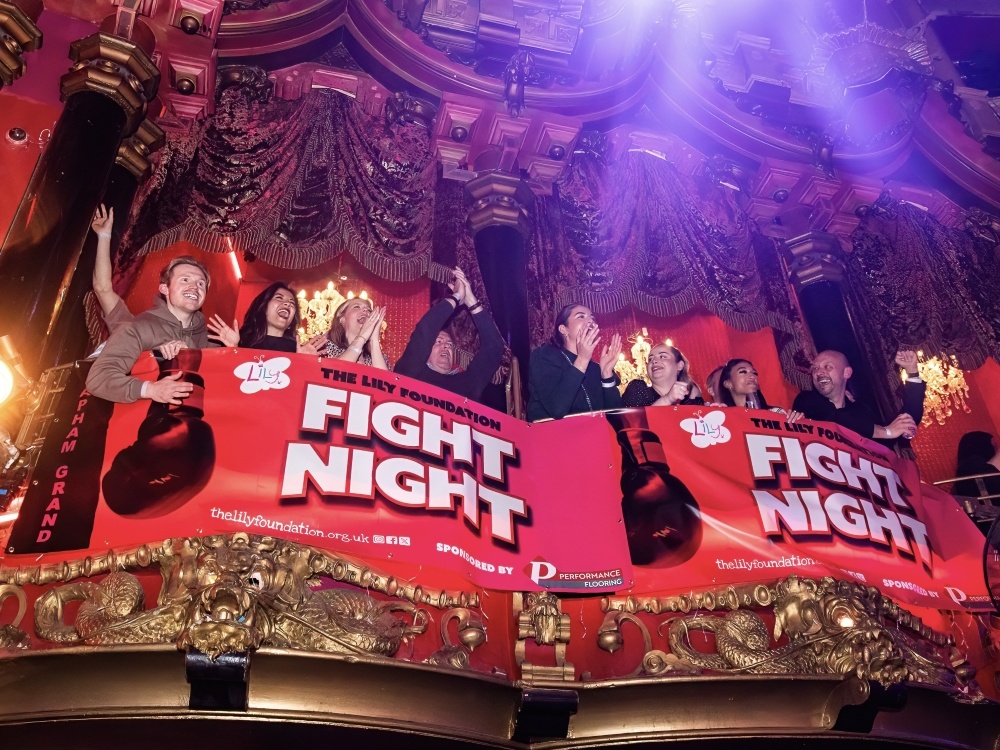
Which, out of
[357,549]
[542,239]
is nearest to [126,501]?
[357,549]

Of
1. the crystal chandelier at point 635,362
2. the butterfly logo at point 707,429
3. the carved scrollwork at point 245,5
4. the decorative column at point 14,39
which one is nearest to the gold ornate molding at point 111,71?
the decorative column at point 14,39

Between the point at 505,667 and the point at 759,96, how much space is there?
308 inches

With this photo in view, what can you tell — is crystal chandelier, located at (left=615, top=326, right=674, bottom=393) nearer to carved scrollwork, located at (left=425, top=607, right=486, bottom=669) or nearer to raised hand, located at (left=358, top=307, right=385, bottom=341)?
raised hand, located at (left=358, top=307, right=385, bottom=341)

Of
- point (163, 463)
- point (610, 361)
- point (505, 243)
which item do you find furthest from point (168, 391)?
point (505, 243)

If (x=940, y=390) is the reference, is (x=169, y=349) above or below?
below

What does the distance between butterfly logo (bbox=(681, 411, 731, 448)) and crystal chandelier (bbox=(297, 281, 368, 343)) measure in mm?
3970

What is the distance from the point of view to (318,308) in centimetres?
982

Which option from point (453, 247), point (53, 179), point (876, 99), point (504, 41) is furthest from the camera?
point (876, 99)

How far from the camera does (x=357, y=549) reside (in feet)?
19.1

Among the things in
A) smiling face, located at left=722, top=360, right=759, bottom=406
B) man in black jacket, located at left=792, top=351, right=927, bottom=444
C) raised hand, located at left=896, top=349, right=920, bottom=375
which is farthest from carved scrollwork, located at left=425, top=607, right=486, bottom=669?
raised hand, located at left=896, top=349, right=920, bottom=375

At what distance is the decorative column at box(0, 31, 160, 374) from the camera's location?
6.54 m

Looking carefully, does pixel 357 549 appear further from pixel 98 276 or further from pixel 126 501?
pixel 98 276

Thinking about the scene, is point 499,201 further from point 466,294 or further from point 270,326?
point 270,326

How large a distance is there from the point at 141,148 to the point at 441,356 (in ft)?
11.0
